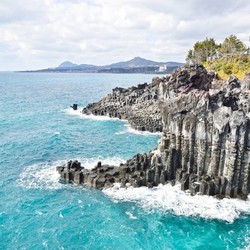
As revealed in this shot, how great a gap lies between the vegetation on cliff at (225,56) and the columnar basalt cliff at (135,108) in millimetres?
33668

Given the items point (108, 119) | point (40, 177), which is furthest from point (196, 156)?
point (108, 119)

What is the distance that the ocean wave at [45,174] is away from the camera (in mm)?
46603

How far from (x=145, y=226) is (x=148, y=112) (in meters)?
61.4

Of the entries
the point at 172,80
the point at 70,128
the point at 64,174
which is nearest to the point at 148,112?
the point at 172,80

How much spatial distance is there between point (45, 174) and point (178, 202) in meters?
22.3

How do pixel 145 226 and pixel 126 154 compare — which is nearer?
pixel 145 226

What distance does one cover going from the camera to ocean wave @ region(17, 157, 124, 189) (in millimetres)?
46603

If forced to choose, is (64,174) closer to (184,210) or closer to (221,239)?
(184,210)

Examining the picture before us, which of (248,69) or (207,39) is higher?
(207,39)

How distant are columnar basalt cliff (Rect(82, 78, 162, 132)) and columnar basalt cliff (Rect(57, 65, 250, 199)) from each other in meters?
32.7

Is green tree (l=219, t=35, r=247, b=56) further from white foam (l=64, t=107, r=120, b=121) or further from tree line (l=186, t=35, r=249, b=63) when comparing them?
white foam (l=64, t=107, r=120, b=121)

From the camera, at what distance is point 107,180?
45.4 m

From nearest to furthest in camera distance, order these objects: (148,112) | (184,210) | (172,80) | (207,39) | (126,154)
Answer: (184,210) < (126,154) < (148,112) < (172,80) < (207,39)

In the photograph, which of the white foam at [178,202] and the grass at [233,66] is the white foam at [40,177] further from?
the grass at [233,66]
